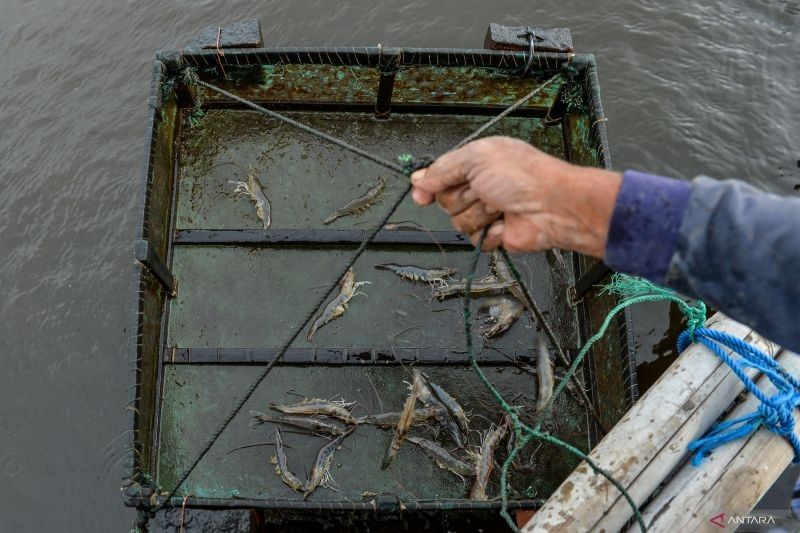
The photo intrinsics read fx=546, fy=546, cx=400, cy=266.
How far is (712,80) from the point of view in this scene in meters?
8.05

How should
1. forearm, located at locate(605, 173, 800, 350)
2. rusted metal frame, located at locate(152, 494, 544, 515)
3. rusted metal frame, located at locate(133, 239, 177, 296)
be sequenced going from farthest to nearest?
rusted metal frame, located at locate(133, 239, 177, 296) < rusted metal frame, located at locate(152, 494, 544, 515) < forearm, located at locate(605, 173, 800, 350)

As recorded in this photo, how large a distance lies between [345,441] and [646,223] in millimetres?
3421

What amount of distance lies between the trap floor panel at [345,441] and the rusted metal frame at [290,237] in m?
1.18

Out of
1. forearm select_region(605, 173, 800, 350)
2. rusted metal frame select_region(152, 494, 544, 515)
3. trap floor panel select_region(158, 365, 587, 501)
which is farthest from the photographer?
trap floor panel select_region(158, 365, 587, 501)

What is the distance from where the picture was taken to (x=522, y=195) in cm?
219

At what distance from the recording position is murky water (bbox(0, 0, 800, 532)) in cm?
590

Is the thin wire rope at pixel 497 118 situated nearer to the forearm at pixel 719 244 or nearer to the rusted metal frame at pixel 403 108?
the rusted metal frame at pixel 403 108

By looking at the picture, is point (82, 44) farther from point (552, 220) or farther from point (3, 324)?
point (552, 220)

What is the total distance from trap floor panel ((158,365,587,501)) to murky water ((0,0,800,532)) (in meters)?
1.82

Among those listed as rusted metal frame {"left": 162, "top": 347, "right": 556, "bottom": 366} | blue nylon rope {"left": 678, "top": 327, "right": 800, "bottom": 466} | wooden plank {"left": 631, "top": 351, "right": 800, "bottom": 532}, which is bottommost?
rusted metal frame {"left": 162, "top": 347, "right": 556, "bottom": 366}

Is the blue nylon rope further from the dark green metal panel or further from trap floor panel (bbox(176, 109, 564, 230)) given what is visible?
trap floor panel (bbox(176, 109, 564, 230))

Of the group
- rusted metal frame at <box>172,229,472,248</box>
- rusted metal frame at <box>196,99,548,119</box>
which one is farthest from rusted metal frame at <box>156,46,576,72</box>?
rusted metal frame at <box>172,229,472,248</box>

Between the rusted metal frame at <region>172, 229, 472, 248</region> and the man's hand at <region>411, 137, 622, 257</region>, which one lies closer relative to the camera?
the man's hand at <region>411, 137, 622, 257</region>

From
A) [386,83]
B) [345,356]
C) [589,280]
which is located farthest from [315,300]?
[589,280]
